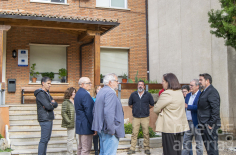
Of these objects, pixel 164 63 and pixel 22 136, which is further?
pixel 164 63

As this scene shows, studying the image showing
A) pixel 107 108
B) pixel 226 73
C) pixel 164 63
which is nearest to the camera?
pixel 107 108

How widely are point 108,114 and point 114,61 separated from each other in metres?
8.73

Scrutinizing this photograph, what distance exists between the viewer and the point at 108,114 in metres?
4.25

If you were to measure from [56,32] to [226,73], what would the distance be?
756cm

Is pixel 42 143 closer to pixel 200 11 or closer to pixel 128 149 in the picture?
pixel 128 149

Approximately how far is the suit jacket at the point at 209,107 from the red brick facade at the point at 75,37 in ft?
25.1

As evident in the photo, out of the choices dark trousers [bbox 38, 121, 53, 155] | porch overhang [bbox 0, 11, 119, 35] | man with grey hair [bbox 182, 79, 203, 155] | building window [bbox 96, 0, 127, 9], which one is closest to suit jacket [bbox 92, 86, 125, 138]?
dark trousers [bbox 38, 121, 53, 155]

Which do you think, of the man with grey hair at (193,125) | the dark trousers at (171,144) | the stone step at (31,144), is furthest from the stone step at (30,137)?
the dark trousers at (171,144)

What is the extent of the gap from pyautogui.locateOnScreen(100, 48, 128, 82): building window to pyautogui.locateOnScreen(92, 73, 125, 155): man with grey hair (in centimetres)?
810

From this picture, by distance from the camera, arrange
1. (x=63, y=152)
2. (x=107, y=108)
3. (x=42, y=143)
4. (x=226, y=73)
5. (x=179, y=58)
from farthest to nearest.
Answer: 1. (x=179, y=58)
2. (x=226, y=73)
3. (x=63, y=152)
4. (x=42, y=143)
5. (x=107, y=108)

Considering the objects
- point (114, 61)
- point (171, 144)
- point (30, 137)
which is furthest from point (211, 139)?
point (114, 61)

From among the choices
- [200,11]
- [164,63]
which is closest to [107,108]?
[200,11]

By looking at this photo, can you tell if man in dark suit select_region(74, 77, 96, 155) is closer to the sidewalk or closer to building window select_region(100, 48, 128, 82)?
the sidewalk

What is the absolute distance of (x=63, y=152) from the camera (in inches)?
284
